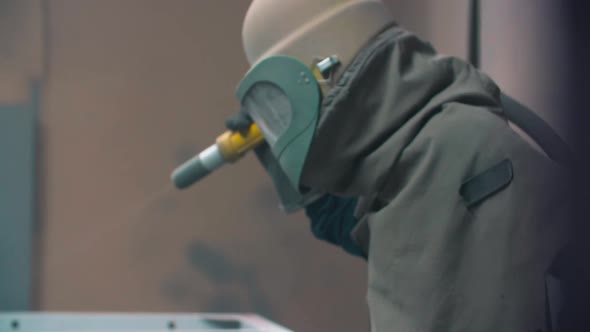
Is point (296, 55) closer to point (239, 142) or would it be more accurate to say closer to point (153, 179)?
point (239, 142)

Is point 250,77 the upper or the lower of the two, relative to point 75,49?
lower

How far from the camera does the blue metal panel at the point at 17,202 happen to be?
3.45 feet

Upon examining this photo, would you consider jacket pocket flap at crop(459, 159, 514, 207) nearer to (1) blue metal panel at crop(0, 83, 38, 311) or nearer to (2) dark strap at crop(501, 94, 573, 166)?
(2) dark strap at crop(501, 94, 573, 166)

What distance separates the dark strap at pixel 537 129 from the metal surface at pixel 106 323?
0.47m

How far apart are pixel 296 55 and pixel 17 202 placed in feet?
2.33

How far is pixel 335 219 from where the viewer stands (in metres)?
0.76

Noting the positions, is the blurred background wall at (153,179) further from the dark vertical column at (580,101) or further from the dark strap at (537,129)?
the dark vertical column at (580,101)

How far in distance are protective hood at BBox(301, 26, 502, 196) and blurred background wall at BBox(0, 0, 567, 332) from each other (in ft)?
Result: 1.87

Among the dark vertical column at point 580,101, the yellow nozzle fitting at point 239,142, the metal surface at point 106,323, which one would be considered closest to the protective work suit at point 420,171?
the yellow nozzle fitting at point 239,142

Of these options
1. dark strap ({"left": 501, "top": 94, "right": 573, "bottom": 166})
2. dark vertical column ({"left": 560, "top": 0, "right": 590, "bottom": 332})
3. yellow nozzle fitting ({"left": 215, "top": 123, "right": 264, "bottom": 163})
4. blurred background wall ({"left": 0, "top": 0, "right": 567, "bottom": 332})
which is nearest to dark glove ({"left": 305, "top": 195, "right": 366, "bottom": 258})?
yellow nozzle fitting ({"left": 215, "top": 123, "right": 264, "bottom": 163})

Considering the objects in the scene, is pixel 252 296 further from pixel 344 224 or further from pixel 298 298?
pixel 344 224

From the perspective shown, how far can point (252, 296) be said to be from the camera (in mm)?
1132

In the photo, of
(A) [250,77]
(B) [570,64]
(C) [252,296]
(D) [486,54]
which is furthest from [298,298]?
(B) [570,64]

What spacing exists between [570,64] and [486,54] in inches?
29.5
